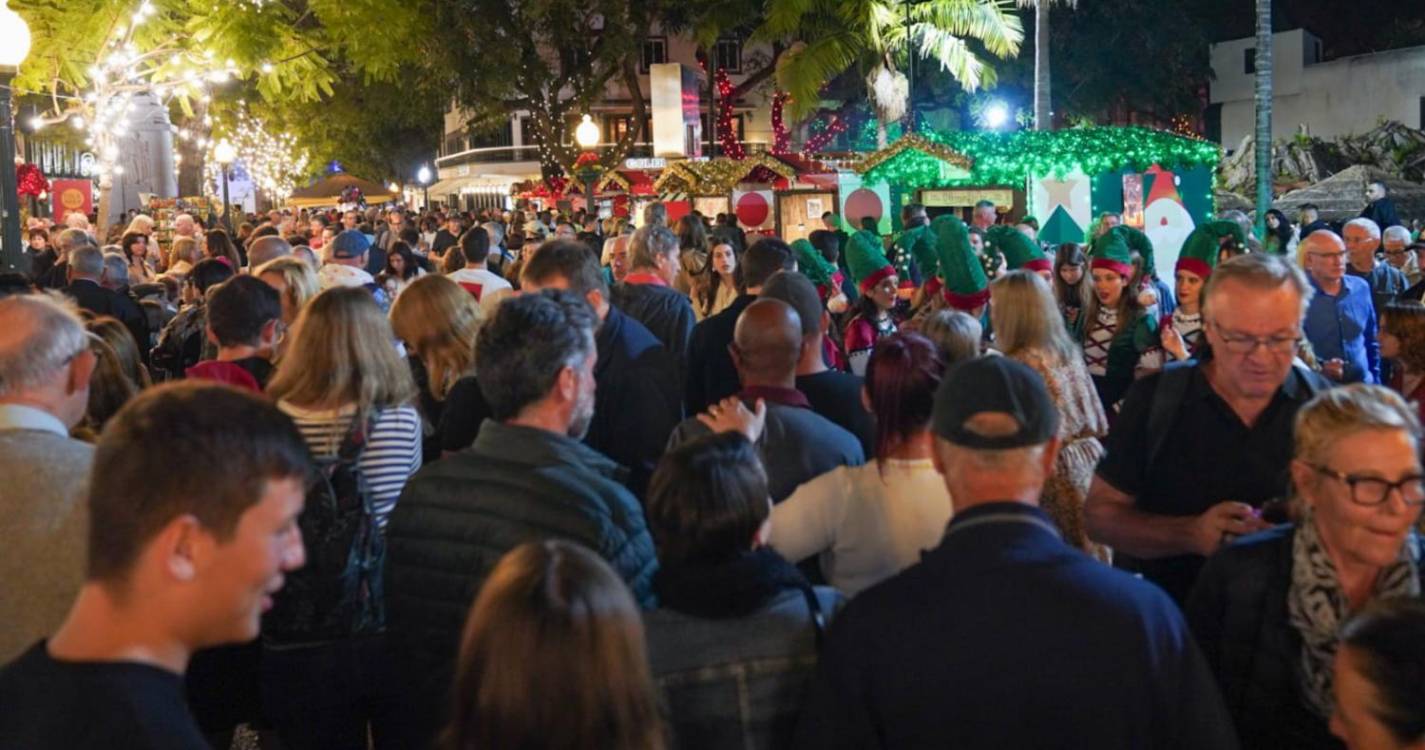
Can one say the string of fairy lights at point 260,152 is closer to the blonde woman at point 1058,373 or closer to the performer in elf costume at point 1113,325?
the performer in elf costume at point 1113,325

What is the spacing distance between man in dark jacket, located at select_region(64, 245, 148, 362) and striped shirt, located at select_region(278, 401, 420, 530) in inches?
212

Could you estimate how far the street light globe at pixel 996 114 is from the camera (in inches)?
1593

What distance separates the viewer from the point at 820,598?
10.4 ft

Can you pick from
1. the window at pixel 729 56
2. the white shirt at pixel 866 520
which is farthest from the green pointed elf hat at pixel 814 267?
the window at pixel 729 56

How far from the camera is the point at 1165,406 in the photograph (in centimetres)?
382

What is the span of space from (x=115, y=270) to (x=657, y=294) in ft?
16.0

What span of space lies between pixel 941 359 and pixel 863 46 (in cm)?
2708

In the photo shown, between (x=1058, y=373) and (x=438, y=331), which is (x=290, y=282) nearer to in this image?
(x=438, y=331)

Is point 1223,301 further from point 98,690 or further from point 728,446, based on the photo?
point 98,690

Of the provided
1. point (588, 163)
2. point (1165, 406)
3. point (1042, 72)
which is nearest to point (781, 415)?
point (1165, 406)

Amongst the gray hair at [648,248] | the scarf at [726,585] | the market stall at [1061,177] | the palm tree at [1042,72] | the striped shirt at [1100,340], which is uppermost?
the palm tree at [1042,72]

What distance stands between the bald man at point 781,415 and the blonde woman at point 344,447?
3.07ft

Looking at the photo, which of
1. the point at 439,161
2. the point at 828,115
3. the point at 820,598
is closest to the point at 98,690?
the point at 820,598

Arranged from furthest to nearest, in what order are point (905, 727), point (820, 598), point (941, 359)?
point (941, 359), point (820, 598), point (905, 727)
